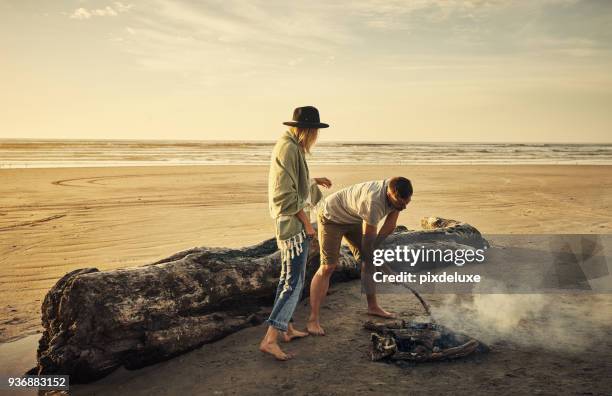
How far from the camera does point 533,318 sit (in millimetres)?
4746

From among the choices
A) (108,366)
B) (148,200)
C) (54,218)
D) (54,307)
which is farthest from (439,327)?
(148,200)

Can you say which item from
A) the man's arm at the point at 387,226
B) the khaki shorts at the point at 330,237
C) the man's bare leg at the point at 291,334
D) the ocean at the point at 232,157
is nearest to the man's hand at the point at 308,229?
the khaki shorts at the point at 330,237

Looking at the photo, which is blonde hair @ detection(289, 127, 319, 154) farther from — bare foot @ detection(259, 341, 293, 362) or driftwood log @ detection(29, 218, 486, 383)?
bare foot @ detection(259, 341, 293, 362)

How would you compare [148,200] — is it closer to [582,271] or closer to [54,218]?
[54,218]

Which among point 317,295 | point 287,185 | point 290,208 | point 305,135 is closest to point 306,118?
point 305,135

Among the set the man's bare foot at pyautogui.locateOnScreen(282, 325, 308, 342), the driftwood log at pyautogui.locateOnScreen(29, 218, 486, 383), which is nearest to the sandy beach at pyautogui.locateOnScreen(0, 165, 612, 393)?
the man's bare foot at pyautogui.locateOnScreen(282, 325, 308, 342)

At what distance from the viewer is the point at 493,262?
22.8 ft

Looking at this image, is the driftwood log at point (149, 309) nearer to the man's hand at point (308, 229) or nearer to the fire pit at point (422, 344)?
the man's hand at point (308, 229)

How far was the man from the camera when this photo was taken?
169 inches

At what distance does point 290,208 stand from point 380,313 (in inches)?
66.7

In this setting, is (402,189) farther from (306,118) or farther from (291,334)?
(291,334)

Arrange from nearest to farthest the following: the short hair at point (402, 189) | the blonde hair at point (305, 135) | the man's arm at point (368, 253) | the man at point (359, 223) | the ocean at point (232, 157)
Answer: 1. the blonde hair at point (305, 135)
2. the short hair at point (402, 189)
3. the man at point (359, 223)
4. the man's arm at point (368, 253)
5. the ocean at point (232, 157)

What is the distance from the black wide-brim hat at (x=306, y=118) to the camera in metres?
4.04

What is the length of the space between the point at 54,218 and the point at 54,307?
24.3 feet
